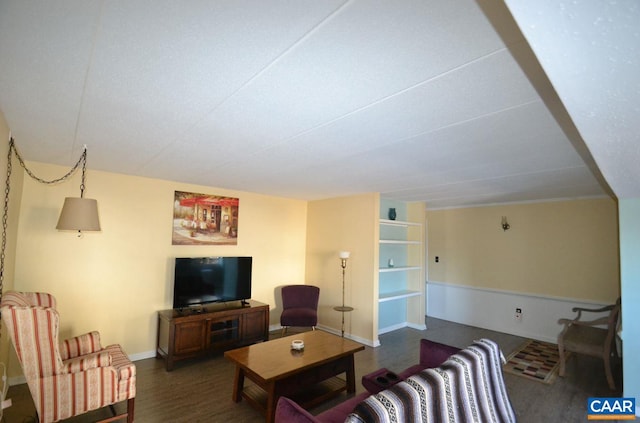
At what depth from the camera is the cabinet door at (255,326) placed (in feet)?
14.1

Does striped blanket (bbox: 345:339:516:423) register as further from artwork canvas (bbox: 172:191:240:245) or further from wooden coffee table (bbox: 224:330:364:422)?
artwork canvas (bbox: 172:191:240:245)

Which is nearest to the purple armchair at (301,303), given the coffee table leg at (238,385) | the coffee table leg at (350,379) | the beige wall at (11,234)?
the coffee table leg at (350,379)

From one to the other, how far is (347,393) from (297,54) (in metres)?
3.24

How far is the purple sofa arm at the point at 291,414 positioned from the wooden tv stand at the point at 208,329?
8.40 ft

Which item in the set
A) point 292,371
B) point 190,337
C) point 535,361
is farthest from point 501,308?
point 190,337

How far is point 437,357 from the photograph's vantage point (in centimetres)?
278

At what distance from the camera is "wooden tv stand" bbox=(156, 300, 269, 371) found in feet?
12.1

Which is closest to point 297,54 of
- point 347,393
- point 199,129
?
point 199,129

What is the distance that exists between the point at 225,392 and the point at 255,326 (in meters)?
1.26

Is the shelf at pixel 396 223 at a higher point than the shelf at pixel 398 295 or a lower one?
higher

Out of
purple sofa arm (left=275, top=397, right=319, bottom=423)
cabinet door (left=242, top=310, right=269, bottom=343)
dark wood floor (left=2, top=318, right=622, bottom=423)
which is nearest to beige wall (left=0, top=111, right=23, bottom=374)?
dark wood floor (left=2, top=318, right=622, bottom=423)

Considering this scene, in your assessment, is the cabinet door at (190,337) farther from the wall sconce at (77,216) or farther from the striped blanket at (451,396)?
the striped blanket at (451,396)

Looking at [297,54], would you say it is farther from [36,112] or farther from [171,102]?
[36,112]

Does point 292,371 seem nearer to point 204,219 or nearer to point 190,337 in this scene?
point 190,337
